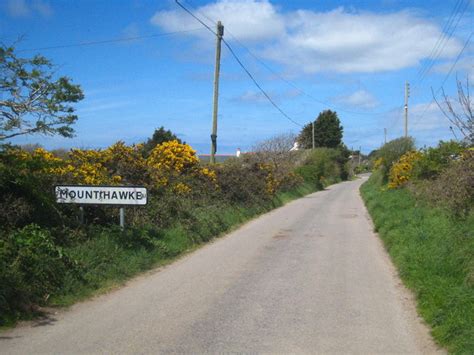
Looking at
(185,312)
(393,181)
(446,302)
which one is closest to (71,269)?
(185,312)

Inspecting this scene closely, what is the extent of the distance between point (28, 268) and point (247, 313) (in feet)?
9.71

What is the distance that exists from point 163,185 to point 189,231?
1.83 m

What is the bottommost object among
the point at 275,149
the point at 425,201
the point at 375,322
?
the point at 375,322

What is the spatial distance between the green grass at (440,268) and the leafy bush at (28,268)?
4941mm

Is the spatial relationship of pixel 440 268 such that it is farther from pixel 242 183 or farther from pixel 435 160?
pixel 242 183

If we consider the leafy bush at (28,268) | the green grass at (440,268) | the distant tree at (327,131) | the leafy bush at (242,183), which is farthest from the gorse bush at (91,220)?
the distant tree at (327,131)

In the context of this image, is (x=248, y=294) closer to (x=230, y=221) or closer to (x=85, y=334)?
(x=85, y=334)

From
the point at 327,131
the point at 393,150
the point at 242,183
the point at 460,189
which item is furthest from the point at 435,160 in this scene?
the point at 327,131

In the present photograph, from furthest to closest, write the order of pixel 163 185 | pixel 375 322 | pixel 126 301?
1. pixel 163 185
2. pixel 126 301
3. pixel 375 322

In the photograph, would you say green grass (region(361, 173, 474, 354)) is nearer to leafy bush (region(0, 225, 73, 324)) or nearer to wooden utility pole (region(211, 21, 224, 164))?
leafy bush (region(0, 225, 73, 324))

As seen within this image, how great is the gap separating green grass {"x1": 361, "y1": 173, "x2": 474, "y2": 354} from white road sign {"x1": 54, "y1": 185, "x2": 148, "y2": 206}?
5081 millimetres

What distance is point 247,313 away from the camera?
7098 mm

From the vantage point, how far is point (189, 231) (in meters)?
13.8

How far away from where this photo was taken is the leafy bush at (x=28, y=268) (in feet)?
22.0
